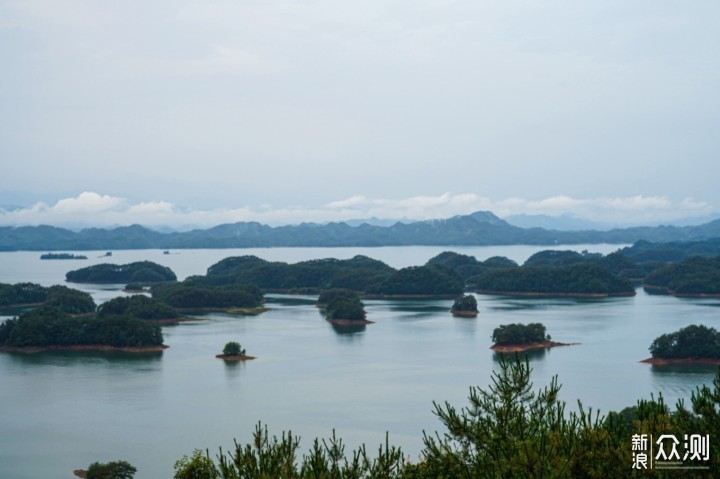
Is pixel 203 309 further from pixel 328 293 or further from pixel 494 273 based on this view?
pixel 494 273

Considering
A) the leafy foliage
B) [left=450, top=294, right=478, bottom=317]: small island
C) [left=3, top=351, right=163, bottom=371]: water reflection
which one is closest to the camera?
[left=3, top=351, right=163, bottom=371]: water reflection

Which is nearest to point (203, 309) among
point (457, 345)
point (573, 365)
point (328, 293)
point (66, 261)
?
point (328, 293)

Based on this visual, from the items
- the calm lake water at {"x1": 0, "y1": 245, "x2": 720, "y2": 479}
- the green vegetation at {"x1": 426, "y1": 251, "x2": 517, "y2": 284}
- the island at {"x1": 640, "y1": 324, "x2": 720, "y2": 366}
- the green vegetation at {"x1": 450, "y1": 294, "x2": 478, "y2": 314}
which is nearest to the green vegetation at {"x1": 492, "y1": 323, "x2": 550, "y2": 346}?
the calm lake water at {"x1": 0, "y1": 245, "x2": 720, "y2": 479}

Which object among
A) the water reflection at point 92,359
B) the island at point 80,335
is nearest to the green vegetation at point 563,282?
the island at point 80,335

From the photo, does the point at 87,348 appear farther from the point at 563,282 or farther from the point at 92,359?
the point at 563,282

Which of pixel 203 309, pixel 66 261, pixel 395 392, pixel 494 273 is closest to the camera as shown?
pixel 395 392

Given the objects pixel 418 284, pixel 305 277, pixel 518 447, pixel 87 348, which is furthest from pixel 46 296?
pixel 518 447

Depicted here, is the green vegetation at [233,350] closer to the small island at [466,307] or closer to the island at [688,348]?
the island at [688,348]

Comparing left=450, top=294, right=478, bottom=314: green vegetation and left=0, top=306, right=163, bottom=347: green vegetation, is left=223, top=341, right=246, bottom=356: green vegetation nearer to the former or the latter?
left=0, top=306, right=163, bottom=347: green vegetation
